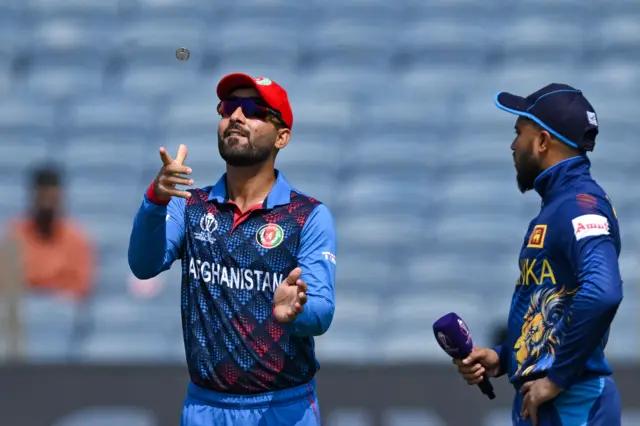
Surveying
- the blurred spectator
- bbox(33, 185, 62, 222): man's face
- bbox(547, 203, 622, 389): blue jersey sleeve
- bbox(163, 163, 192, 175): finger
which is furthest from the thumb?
bbox(33, 185, 62, 222): man's face

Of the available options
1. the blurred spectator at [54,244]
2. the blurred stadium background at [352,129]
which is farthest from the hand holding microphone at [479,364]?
the blurred spectator at [54,244]

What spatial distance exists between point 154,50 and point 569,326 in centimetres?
783

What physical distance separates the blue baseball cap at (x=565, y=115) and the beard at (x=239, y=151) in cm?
92

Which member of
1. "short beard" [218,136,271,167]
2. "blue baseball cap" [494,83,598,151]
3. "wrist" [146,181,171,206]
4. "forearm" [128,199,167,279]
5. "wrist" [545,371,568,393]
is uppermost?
"blue baseball cap" [494,83,598,151]

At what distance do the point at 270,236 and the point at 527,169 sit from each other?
0.95 meters

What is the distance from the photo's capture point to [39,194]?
310 inches

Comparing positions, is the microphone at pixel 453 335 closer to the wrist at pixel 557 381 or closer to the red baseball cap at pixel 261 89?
the wrist at pixel 557 381

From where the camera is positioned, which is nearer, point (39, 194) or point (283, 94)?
point (283, 94)

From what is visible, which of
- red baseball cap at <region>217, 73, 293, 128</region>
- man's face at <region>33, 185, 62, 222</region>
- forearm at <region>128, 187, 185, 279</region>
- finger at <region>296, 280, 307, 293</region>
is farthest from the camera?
man's face at <region>33, 185, 62, 222</region>

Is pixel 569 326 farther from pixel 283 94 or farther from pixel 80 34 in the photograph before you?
pixel 80 34

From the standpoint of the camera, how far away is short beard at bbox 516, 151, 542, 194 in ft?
12.8

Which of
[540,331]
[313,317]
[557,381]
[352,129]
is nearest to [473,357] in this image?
[540,331]

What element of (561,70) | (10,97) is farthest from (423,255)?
(10,97)

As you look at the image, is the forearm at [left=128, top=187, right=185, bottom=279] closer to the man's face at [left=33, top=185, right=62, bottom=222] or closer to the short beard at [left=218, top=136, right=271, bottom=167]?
the short beard at [left=218, top=136, right=271, bottom=167]
